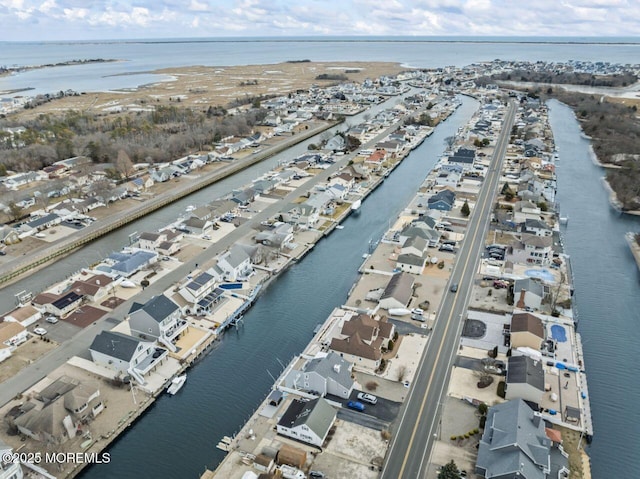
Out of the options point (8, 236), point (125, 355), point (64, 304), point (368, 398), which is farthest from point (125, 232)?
point (368, 398)

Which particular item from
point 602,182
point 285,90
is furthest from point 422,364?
point 285,90

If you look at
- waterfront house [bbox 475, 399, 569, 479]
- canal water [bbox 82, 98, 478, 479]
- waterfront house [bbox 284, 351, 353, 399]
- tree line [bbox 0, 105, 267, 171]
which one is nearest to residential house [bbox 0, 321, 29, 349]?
canal water [bbox 82, 98, 478, 479]

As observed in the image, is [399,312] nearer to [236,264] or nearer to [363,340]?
[363,340]

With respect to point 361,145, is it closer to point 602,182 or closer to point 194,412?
point 602,182

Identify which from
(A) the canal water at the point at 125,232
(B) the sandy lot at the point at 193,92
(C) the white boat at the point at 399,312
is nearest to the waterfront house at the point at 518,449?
(C) the white boat at the point at 399,312

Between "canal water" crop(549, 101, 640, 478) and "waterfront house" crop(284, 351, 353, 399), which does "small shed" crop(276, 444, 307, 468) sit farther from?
"canal water" crop(549, 101, 640, 478)

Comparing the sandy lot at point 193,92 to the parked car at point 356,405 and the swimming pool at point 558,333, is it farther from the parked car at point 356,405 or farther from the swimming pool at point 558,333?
the parked car at point 356,405
